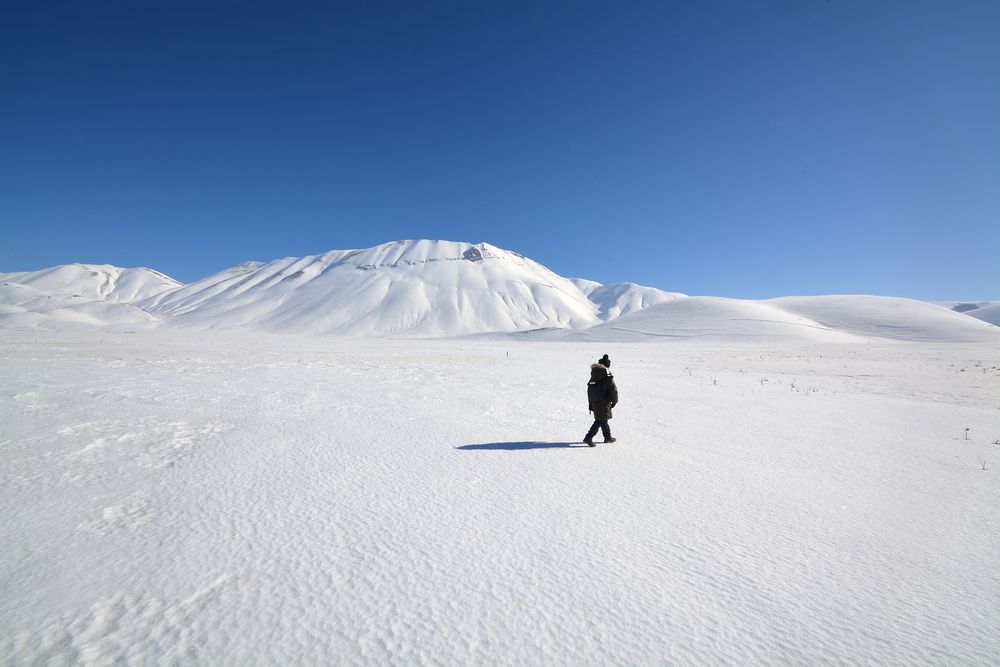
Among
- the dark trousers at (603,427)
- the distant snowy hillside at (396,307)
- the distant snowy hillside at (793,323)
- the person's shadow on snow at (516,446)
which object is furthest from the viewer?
the distant snowy hillside at (396,307)

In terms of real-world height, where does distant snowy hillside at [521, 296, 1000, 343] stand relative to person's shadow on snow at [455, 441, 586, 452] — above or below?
above

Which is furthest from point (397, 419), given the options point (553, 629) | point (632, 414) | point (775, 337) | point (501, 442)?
point (775, 337)

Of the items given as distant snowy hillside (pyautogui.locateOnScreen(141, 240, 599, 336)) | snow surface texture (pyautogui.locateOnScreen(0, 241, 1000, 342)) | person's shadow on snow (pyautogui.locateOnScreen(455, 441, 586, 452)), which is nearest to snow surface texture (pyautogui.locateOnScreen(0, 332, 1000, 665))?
person's shadow on snow (pyautogui.locateOnScreen(455, 441, 586, 452))

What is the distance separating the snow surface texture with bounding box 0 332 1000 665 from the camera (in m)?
3.12

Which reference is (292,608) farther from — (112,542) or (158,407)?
(158,407)

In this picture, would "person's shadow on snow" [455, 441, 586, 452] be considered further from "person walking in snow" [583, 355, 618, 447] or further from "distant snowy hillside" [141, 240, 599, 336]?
"distant snowy hillside" [141, 240, 599, 336]

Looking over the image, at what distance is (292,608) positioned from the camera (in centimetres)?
338

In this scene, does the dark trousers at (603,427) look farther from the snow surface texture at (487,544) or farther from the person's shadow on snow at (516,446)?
the person's shadow on snow at (516,446)

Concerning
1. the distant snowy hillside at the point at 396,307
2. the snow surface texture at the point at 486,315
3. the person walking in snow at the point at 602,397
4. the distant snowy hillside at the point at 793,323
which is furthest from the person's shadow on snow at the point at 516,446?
the distant snowy hillside at the point at 396,307

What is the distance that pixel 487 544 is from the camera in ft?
14.4

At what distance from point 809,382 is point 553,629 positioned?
71.8 ft

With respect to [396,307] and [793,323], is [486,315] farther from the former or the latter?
[793,323]

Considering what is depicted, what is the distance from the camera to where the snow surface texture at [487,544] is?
3115 millimetres

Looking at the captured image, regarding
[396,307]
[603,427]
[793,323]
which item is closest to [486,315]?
[396,307]
